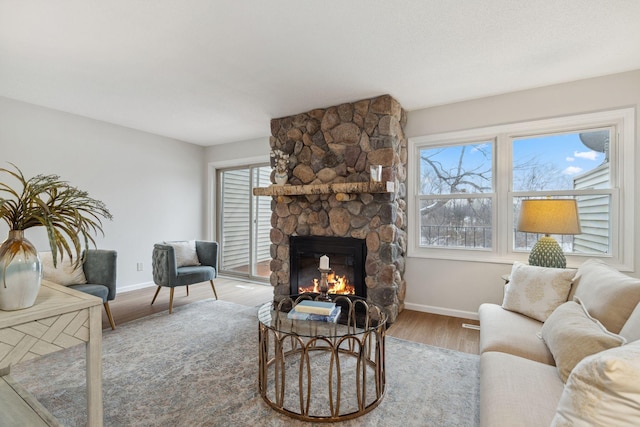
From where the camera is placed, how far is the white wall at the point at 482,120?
2.72 m

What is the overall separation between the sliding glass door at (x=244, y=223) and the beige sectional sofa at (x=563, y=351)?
3687 mm

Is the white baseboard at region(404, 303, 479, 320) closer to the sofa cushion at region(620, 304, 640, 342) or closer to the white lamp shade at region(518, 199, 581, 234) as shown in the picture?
the white lamp shade at region(518, 199, 581, 234)

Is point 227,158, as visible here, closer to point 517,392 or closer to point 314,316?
point 314,316

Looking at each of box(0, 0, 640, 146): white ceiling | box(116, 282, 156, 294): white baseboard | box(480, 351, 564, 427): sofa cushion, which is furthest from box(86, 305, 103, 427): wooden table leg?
box(116, 282, 156, 294): white baseboard

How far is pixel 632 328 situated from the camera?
1.25 meters

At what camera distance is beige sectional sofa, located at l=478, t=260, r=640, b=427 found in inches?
27.9

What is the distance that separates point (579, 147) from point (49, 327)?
4.12 metres

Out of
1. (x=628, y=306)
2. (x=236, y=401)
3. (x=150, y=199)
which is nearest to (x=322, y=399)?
(x=236, y=401)

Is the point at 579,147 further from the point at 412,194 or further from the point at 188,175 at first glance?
the point at 188,175

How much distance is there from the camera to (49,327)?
1.17m

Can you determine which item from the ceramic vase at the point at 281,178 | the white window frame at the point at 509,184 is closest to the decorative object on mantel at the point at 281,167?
the ceramic vase at the point at 281,178

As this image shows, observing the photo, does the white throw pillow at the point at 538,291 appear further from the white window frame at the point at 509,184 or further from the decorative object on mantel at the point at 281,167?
the decorative object on mantel at the point at 281,167

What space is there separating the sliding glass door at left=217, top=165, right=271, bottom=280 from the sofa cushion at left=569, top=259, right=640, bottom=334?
4031 millimetres

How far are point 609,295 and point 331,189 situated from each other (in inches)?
89.3
